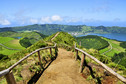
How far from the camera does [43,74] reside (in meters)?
5.83

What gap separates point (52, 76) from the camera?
18.0ft

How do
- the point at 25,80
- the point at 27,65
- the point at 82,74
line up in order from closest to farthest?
the point at 25,80
the point at 82,74
the point at 27,65

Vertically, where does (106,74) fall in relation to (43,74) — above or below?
above

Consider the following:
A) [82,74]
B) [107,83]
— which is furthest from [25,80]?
[107,83]

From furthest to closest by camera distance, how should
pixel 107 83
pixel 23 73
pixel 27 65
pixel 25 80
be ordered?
1. pixel 27 65
2. pixel 23 73
3. pixel 25 80
4. pixel 107 83

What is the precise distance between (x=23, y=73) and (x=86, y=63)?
462cm

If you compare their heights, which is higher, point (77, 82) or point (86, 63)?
point (86, 63)

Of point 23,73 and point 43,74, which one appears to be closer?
point 23,73

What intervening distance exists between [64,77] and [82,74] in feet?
4.37

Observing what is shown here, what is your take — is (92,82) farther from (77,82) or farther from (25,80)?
(25,80)

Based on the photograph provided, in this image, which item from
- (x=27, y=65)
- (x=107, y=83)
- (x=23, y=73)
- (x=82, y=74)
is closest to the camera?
(x=107, y=83)

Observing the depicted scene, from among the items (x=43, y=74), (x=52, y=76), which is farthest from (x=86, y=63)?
(x=43, y=74)

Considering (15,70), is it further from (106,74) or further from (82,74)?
(106,74)

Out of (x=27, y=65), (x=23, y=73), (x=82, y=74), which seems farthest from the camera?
(x=27, y=65)
